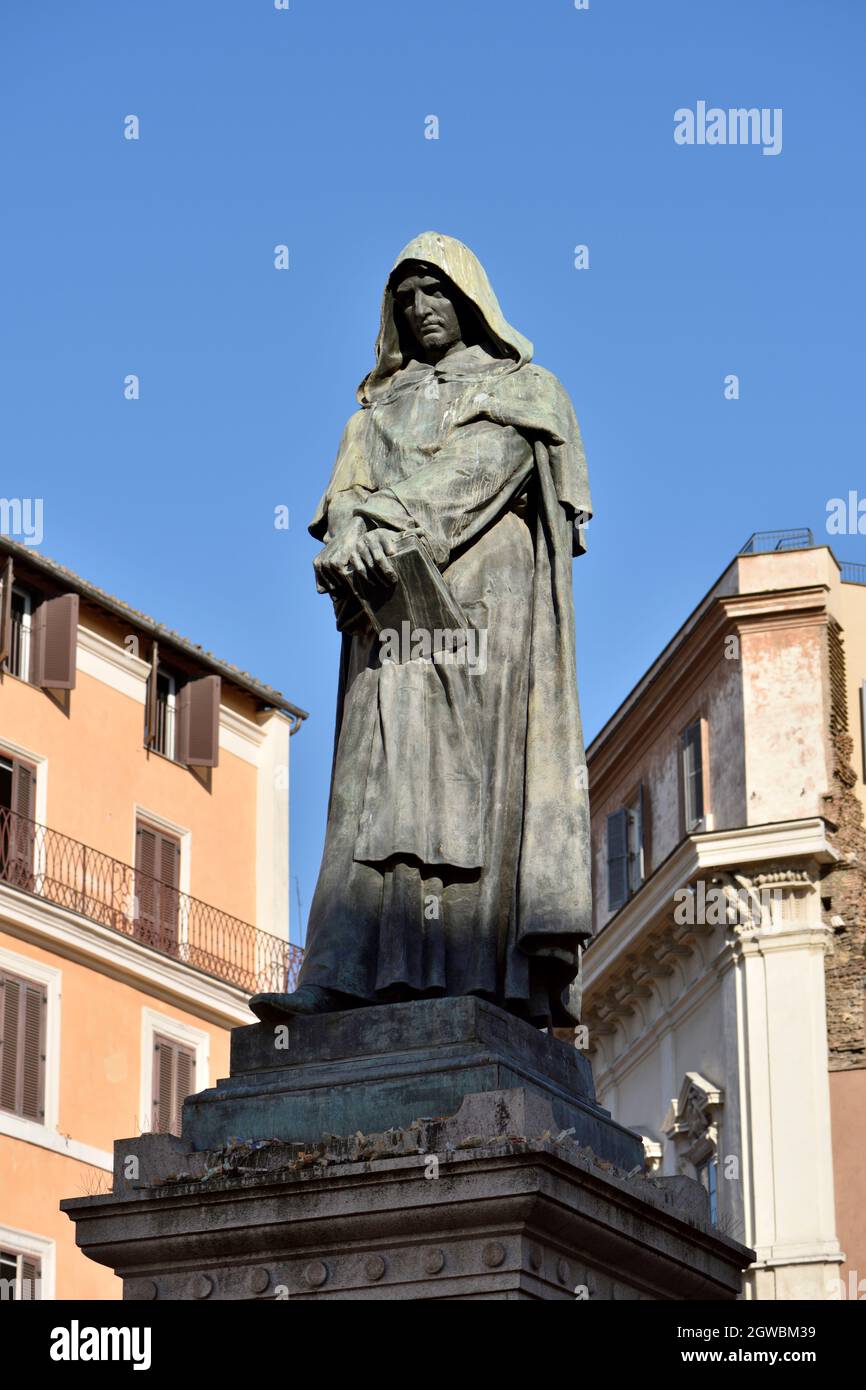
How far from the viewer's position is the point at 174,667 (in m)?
43.5

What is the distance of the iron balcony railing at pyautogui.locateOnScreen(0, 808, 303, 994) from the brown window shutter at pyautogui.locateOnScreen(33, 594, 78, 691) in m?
2.36

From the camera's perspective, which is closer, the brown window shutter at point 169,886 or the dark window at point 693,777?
the dark window at point 693,777

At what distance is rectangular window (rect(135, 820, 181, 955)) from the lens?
133ft

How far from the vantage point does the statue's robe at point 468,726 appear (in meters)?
9.41

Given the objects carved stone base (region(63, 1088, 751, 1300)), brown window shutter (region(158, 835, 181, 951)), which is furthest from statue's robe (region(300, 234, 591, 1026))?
brown window shutter (region(158, 835, 181, 951))

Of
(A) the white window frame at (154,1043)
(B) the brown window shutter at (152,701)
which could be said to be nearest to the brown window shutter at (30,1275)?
(A) the white window frame at (154,1043)

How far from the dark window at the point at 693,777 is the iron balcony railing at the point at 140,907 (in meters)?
6.19

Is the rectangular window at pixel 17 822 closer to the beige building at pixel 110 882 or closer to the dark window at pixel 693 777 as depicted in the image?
the beige building at pixel 110 882

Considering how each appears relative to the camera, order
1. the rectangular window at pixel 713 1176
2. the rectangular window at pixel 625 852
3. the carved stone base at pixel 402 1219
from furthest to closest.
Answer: the rectangular window at pixel 625 852 < the rectangular window at pixel 713 1176 < the carved stone base at pixel 402 1219

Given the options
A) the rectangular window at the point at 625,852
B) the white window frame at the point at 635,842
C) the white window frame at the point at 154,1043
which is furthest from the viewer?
the rectangular window at the point at 625,852

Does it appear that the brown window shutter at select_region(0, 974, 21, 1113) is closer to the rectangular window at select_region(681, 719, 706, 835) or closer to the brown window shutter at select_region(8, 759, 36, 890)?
the brown window shutter at select_region(8, 759, 36, 890)

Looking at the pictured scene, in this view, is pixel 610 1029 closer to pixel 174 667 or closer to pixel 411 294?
pixel 174 667

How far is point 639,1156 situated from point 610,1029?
33.1 metres

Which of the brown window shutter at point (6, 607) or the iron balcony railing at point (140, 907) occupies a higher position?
the brown window shutter at point (6, 607)
